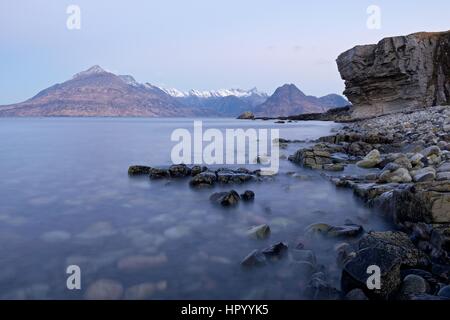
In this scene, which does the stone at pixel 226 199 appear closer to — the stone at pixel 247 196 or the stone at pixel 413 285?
the stone at pixel 247 196

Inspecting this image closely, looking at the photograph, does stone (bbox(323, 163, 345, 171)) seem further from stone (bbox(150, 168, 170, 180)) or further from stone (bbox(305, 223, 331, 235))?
stone (bbox(305, 223, 331, 235))

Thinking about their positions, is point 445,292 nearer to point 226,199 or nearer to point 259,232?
point 259,232

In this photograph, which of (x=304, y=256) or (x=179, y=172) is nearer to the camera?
(x=304, y=256)

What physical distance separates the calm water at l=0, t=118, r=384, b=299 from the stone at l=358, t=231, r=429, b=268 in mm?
658

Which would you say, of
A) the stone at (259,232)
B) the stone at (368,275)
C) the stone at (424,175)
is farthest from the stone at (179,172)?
the stone at (368,275)

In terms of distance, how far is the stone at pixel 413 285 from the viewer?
418 centimetres

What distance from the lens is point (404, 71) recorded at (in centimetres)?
5581

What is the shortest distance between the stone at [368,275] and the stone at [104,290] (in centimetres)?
289

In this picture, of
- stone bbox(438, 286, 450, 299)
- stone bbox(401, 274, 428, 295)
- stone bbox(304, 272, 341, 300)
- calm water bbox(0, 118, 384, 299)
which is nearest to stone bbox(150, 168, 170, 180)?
calm water bbox(0, 118, 384, 299)

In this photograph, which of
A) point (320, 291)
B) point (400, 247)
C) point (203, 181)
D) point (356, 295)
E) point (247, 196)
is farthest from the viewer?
point (203, 181)

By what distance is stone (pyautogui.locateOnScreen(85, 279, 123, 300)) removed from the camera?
4445mm

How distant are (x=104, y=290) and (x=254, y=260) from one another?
85.2 inches

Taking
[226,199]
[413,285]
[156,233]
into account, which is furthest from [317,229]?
[156,233]
